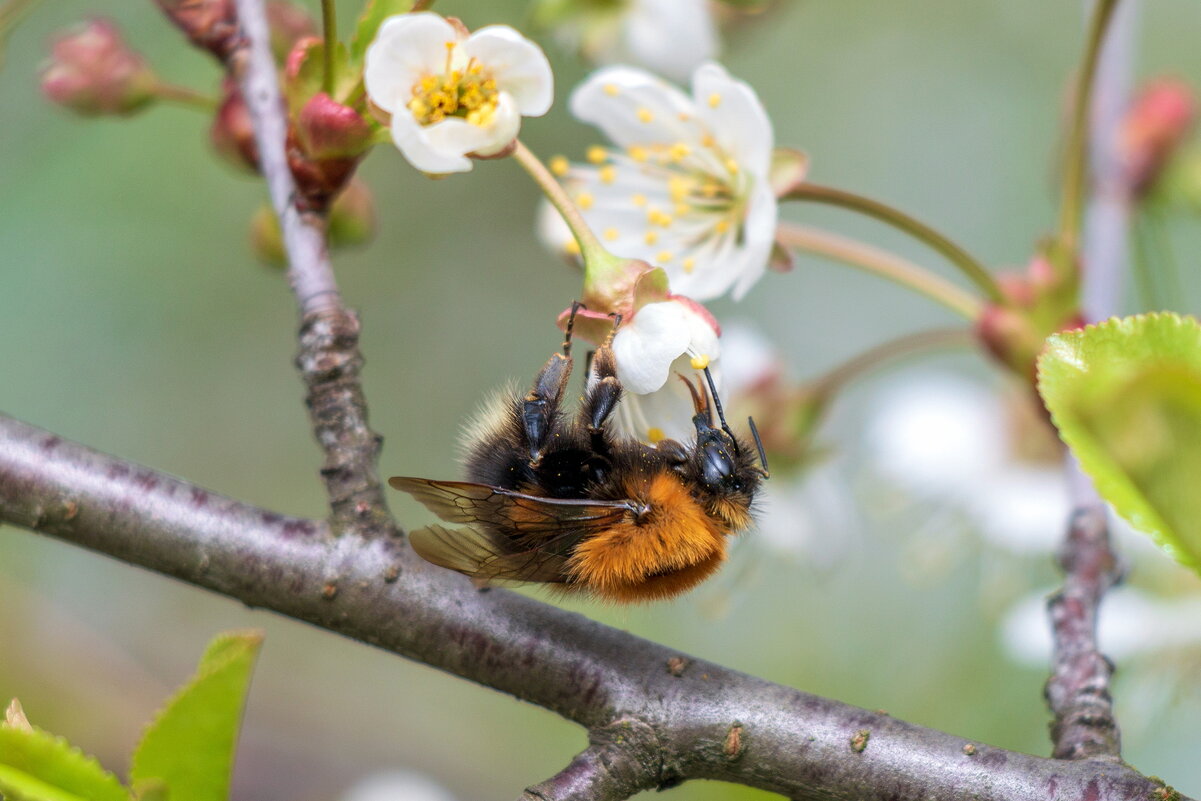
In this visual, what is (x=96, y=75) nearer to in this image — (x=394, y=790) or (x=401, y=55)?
(x=401, y=55)

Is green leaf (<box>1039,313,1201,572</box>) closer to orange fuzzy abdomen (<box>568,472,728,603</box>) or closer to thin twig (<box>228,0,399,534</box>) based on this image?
orange fuzzy abdomen (<box>568,472,728,603</box>)

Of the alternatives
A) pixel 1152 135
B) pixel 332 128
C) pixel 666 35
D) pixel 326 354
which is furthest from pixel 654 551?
pixel 1152 135

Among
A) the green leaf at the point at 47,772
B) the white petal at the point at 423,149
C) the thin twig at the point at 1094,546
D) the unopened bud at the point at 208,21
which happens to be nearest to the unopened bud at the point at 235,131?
the unopened bud at the point at 208,21

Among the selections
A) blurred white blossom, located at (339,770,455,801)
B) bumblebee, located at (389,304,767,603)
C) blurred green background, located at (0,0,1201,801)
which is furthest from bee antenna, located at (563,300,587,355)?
blurred white blossom, located at (339,770,455,801)

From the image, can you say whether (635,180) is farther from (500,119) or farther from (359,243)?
(500,119)

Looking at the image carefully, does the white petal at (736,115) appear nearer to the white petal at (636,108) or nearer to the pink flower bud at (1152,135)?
the white petal at (636,108)
